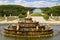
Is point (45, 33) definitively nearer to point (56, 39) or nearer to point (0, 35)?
point (56, 39)

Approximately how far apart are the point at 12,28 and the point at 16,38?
215cm

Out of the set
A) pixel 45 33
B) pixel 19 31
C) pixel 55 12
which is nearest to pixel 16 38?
pixel 19 31

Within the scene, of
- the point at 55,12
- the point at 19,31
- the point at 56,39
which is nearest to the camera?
the point at 56,39

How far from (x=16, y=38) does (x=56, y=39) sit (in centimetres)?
382

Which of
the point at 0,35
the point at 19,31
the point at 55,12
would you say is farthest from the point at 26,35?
the point at 55,12

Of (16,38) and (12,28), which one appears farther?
(12,28)

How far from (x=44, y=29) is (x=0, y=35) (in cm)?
457

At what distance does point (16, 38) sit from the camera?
2488cm

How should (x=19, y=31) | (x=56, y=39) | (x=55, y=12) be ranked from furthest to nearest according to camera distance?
(x=55, y=12)
(x=19, y=31)
(x=56, y=39)

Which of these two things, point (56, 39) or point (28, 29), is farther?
point (28, 29)

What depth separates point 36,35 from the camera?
84.3 feet

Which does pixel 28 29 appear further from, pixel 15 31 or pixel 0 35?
pixel 0 35

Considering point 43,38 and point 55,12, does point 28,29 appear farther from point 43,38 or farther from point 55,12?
point 55,12

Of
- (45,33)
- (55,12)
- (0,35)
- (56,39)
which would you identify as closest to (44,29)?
(45,33)
